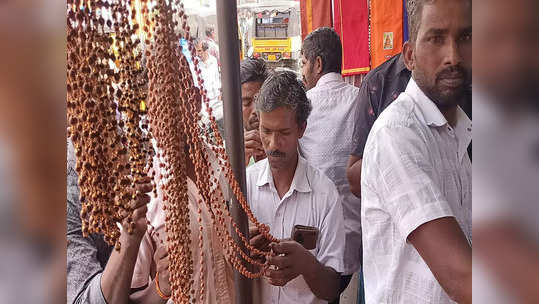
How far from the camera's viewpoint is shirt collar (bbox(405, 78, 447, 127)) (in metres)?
0.76

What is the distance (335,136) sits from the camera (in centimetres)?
122

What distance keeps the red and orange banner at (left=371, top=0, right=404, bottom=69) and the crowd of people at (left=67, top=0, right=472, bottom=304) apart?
43 mm

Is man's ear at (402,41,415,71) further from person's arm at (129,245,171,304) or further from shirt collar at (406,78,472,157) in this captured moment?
person's arm at (129,245,171,304)

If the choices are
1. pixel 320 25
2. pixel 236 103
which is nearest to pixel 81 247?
pixel 236 103

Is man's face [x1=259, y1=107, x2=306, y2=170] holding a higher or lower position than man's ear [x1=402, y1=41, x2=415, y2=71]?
lower

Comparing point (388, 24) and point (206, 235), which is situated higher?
point (388, 24)

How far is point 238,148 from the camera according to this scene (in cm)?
84

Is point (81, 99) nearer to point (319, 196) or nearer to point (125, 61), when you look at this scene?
point (125, 61)

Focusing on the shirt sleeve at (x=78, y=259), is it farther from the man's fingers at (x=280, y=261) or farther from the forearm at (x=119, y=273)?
the man's fingers at (x=280, y=261)

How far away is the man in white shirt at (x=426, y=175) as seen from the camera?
0.68 m

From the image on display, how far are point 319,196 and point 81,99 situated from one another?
63 centimetres

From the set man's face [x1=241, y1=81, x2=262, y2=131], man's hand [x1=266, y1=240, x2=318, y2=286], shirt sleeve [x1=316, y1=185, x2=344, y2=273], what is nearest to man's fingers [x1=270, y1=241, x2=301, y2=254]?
man's hand [x1=266, y1=240, x2=318, y2=286]
